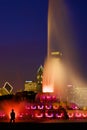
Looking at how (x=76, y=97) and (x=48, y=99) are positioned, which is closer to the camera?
(x=48, y=99)

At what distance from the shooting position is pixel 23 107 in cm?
3888

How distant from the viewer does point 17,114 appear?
123 feet
